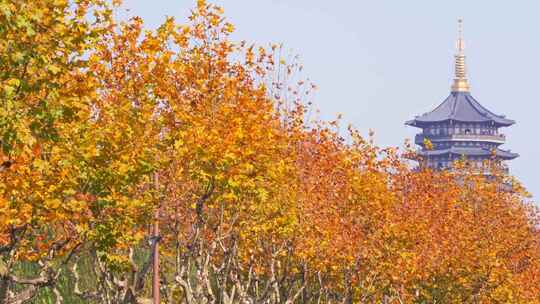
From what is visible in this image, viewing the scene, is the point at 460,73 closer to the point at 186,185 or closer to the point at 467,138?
the point at 467,138

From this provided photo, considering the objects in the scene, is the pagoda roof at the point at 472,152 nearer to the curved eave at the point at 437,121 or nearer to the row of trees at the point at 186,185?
the curved eave at the point at 437,121

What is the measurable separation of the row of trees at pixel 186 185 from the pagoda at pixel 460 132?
124 meters

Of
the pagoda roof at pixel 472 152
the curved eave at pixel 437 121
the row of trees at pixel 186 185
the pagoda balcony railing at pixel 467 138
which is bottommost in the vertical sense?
the row of trees at pixel 186 185

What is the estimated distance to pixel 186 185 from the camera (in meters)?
30.2

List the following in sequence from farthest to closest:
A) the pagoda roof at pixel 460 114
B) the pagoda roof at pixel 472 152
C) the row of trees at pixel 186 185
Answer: the pagoda roof at pixel 460 114 < the pagoda roof at pixel 472 152 < the row of trees at pixel 186 185

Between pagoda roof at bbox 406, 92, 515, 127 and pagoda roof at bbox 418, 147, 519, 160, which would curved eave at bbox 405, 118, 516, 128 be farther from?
pagoda roof at bbox 418, 147, 519, 160

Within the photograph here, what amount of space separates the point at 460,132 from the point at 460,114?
2.70 metres

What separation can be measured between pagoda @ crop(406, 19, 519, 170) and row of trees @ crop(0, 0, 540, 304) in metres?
124

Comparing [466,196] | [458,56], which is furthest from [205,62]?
[458,56]

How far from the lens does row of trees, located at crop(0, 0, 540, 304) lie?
68.2ft

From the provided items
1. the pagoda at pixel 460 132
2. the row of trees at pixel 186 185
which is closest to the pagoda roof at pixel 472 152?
the pagoda at pixel 460 132

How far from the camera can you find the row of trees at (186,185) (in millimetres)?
20797

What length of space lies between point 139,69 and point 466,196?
3116cm

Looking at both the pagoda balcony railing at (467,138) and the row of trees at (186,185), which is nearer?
the row of trees at (186,185)
